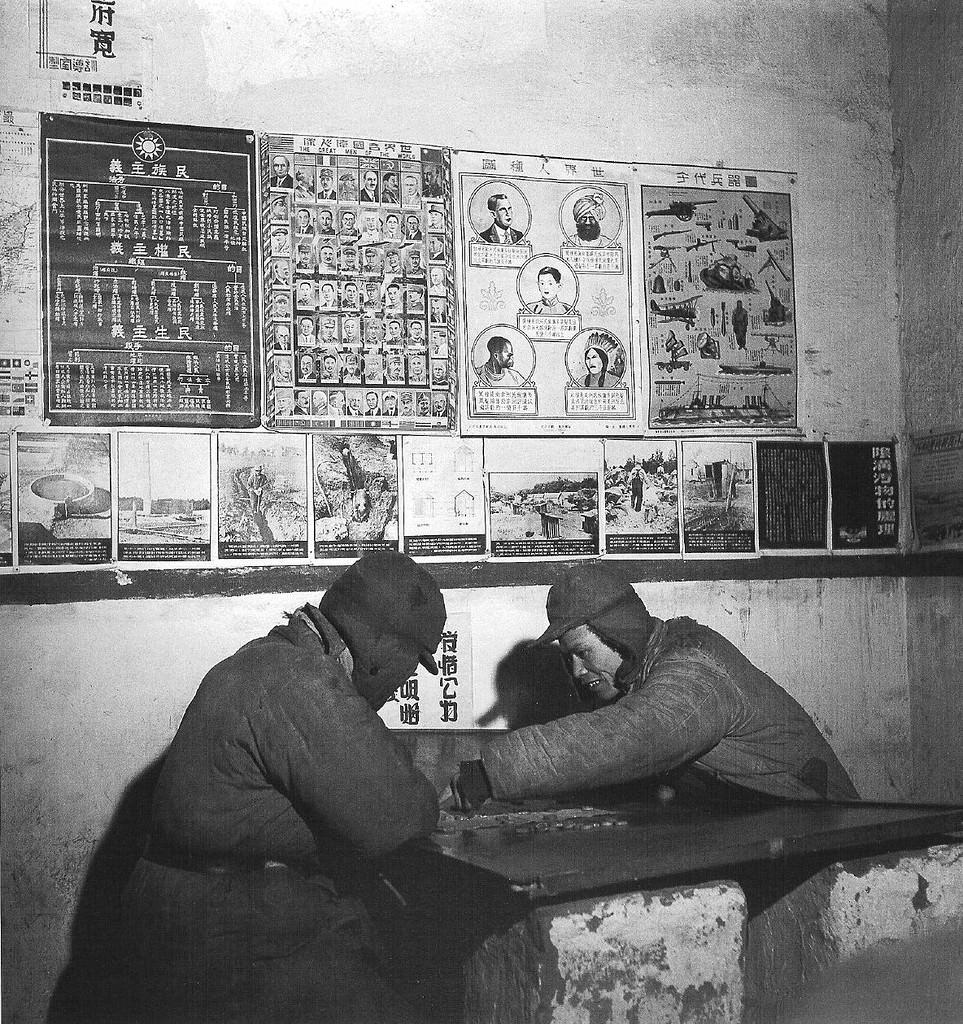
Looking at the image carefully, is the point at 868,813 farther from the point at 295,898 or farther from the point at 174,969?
the point at 174,969

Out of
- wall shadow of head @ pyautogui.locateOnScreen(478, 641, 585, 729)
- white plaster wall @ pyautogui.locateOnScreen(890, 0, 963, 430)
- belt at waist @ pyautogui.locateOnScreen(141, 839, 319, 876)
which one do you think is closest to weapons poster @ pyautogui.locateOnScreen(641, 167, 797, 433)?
white plaster wall @ pyautogui.locateOnScreen(890, 0, 963, 430)

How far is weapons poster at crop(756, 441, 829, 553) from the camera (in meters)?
4.18

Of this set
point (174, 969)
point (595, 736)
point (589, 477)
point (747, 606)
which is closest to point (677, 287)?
point (589, 477)

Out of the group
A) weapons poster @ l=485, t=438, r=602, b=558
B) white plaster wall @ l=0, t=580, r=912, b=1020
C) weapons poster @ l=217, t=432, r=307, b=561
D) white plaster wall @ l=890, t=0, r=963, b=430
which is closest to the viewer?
white plaster wall @ l=0, t=580, r=912, b=1020

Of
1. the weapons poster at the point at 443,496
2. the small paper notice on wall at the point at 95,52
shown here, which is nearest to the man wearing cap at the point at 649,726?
the weapons poster at the point at 443,496

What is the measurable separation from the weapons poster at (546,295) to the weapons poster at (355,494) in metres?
0.34

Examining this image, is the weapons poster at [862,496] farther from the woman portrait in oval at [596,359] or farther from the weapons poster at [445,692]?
the weapons poster at [445,692]

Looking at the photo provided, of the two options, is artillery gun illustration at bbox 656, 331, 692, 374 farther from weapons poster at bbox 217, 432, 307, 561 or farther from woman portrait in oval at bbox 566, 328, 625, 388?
weapons poster at bbox 217, 432, 307, 561

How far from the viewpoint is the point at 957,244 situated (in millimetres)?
4008

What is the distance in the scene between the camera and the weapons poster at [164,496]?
356 cm

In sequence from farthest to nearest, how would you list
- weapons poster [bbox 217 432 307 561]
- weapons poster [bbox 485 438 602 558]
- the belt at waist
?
1. weapons poster [bbox 485 438 602 558]
2. weapons poster [bbox 217 432 307 561]
3. the belt at waist

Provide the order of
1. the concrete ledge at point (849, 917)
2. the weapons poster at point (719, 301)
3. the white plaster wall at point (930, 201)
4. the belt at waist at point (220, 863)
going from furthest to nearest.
Answer: the weapons poster at point (719, 301), the white plaster wall at point (930, 201), the belt at waist at point (220, 863), the concrete ledge at point (849, 917)

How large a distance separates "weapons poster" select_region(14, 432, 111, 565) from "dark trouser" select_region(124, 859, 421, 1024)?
132 cm

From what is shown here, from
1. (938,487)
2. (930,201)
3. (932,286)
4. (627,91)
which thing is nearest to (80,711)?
(627,91)
